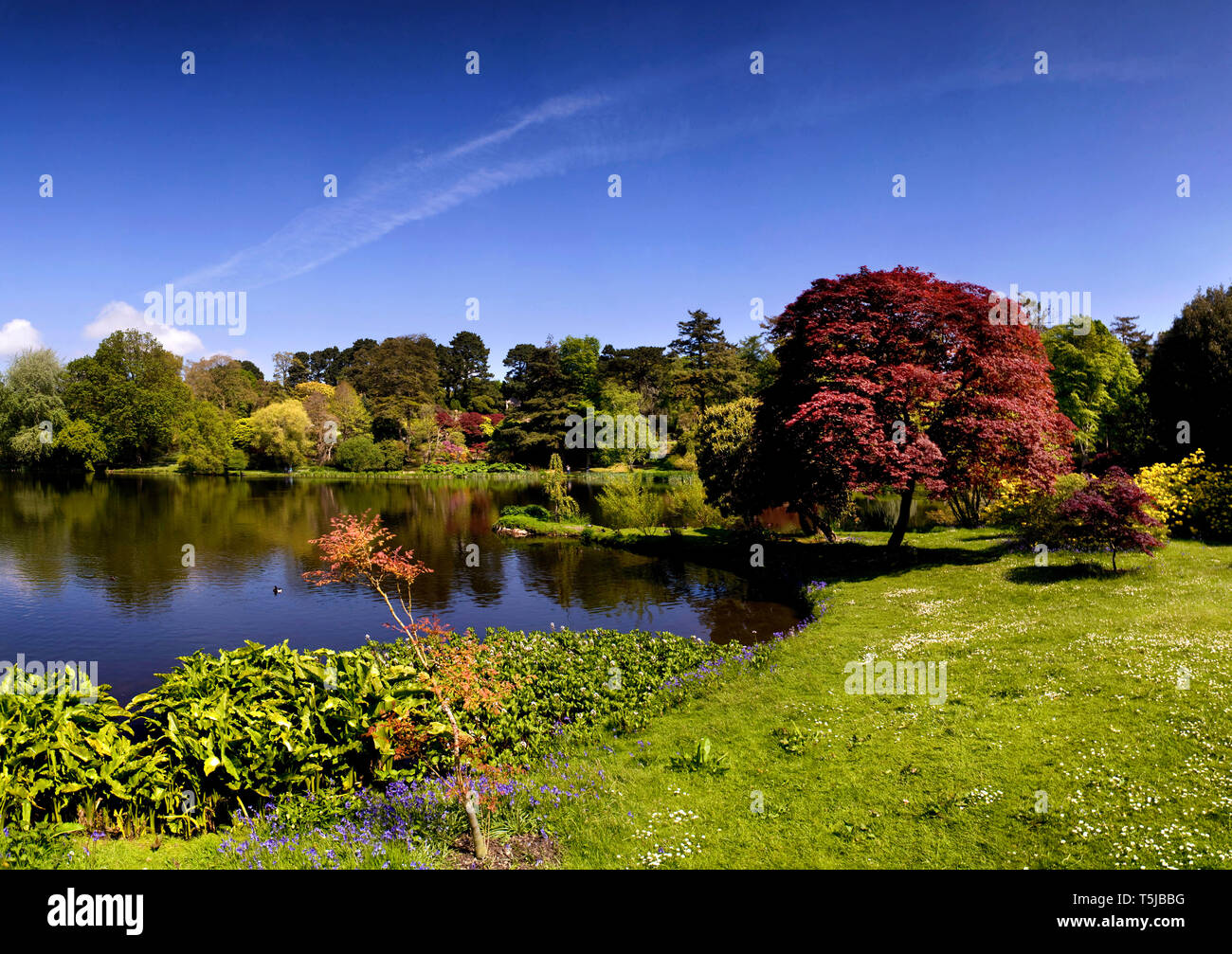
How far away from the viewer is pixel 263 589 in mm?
22734

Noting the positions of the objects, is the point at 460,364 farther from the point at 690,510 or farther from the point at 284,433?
the point at 690,510

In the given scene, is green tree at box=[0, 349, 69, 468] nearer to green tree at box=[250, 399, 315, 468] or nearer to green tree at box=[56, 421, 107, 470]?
green tree at box=[56, 421, 107, 470]

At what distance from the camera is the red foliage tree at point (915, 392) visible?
1880cm

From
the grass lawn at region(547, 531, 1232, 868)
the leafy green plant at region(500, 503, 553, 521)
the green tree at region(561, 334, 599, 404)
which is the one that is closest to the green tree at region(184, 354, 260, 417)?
the green tree at region(561, 334, 599, 404)

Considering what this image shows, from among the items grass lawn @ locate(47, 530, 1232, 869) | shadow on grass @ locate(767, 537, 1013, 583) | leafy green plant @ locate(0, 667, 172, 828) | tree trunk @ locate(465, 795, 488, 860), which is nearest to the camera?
tree trunk @ locate(465, 795, 488, 860)

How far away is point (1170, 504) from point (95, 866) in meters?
26.0

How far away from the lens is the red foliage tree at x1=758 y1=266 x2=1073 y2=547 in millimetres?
18797

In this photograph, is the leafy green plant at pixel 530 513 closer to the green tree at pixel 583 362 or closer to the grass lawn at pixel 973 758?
the grass lawn at pixel 973 758

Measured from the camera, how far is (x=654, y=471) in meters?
67.9

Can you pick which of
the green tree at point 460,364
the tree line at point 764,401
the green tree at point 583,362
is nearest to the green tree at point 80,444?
the tree line at point 764,401

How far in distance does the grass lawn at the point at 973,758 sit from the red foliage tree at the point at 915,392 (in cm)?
612

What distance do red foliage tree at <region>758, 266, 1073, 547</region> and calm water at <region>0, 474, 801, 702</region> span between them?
17.3 ft
